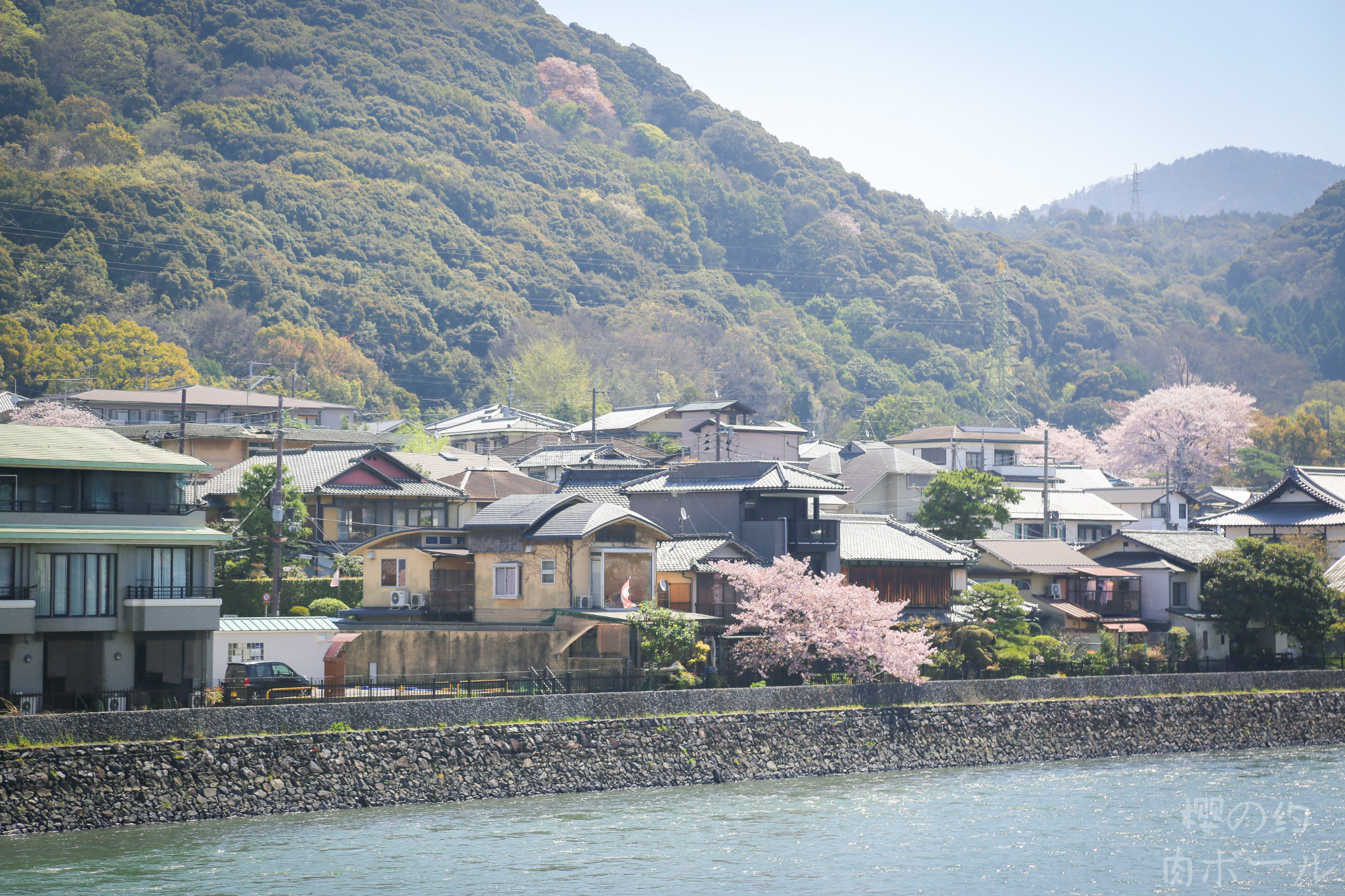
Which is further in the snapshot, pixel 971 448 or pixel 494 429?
pixel 494 429

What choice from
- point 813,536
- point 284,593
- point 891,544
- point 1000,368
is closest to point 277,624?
point 284,593

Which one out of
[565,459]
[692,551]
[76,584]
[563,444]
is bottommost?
[76,584]

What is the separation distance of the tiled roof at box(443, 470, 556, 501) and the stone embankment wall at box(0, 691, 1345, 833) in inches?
890

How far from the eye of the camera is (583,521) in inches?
1604

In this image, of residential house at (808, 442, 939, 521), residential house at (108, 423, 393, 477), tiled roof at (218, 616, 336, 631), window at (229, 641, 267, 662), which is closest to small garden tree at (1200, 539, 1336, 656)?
residential house at (808, 442, 939, 521)

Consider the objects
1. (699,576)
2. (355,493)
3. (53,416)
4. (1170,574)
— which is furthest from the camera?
(53,416)

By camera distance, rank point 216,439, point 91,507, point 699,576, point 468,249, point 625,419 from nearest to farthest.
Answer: point 91,507
point 699,576
point 216,439
point 625,419
point 468,249

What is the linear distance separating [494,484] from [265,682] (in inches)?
979

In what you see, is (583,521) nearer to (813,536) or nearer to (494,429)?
(813,536)

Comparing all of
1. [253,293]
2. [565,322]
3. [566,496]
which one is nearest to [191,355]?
[253,293]

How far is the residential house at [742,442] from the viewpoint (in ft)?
236

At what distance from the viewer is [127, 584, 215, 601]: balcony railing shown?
31.1m

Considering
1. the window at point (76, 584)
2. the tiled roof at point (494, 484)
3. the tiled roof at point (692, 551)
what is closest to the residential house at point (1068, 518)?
the tiled roof at point (494, 484)

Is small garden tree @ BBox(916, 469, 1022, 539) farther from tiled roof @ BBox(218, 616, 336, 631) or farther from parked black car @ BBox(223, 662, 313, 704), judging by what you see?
parked black car @ BBox(223, 662, 313, 704)
